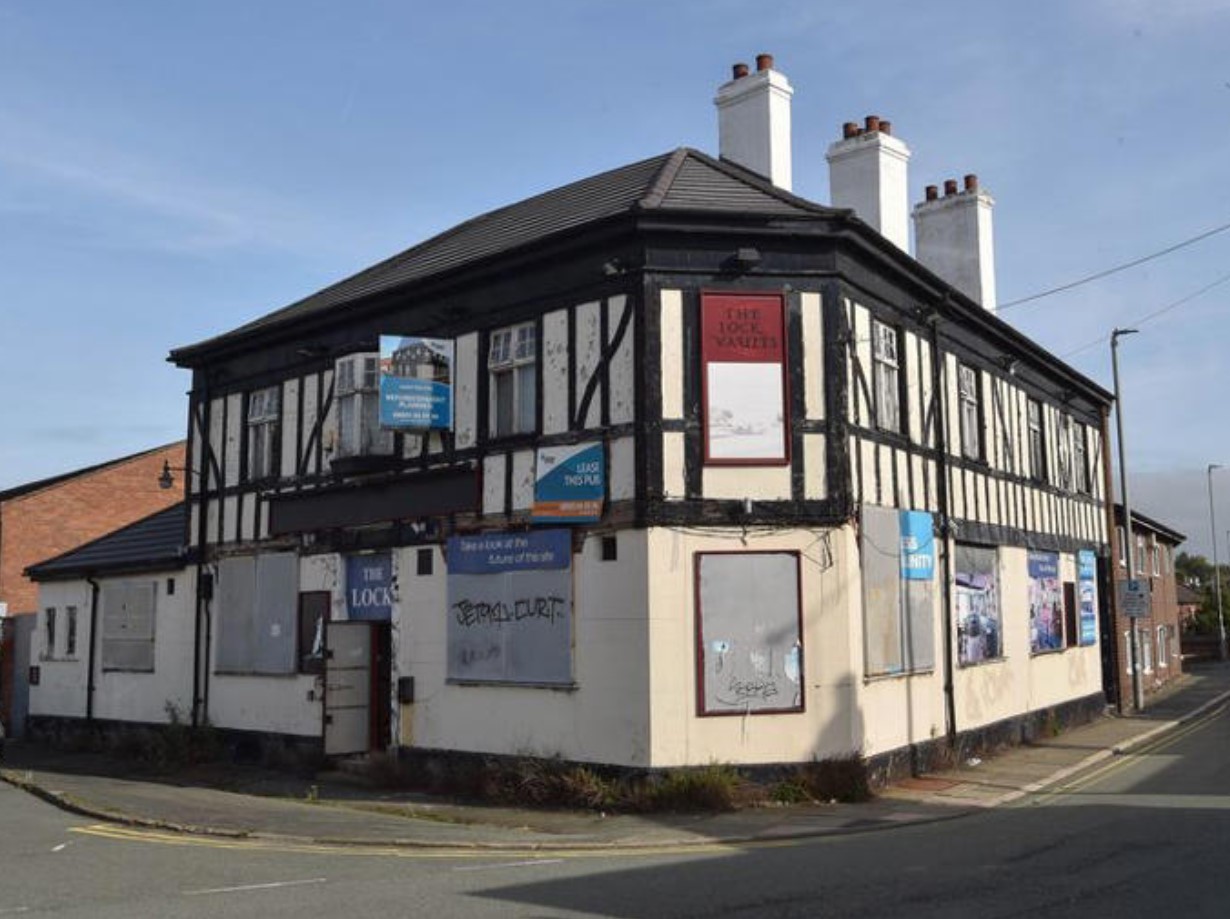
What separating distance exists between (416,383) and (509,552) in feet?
9.35

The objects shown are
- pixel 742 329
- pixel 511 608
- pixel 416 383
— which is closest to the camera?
pixel 742 329

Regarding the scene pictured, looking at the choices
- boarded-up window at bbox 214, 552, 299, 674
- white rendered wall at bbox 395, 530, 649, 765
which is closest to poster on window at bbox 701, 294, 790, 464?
white rendered wall at bbox 395, 530, 649, 765

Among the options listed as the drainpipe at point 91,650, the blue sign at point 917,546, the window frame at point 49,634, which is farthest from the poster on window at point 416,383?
the window frame at point 49,634

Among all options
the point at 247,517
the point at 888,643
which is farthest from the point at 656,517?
the point at 247,517

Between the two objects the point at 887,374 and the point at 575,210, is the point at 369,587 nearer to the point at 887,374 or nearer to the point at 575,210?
the point at 575,210

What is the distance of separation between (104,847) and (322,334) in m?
9.65

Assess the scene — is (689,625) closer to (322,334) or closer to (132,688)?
(322,334)

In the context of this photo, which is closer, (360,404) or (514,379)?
(514,379)

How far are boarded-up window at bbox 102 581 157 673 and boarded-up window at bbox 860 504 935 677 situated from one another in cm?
1389

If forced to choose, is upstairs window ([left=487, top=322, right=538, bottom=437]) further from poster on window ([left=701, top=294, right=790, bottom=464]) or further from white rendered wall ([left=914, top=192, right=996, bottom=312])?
white rendered wall ([left=914, top=192, right=996, bottom=312])

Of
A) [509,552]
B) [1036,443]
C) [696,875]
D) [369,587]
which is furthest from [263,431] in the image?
[1036,443]

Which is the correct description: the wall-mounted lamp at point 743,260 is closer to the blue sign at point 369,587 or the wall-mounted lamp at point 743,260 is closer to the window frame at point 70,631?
the blue sign at point 369,587

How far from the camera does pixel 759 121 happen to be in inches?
743

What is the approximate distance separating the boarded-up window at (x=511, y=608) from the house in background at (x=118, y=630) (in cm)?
744
